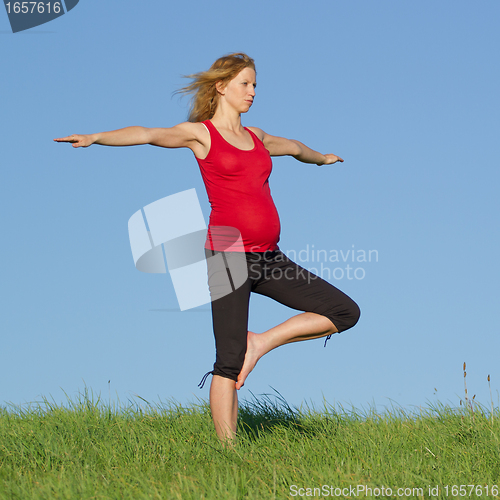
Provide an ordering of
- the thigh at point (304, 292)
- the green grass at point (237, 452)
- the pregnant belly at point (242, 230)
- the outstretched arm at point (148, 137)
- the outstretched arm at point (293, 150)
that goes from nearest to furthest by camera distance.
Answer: the green grass at point (237, 452)
the outstretched arm at point (148, 137)
the pregnant belly at point (242, 230)
the thigh at point (304, 292)
the outstretched arm at point (293, 150)

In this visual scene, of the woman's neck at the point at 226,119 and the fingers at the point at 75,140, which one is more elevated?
the fingers at the point at 75,140

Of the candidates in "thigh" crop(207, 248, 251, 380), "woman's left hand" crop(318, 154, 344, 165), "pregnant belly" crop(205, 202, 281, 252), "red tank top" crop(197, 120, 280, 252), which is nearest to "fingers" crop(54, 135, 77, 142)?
"red tank top" crop(197, 120, 280, 252)

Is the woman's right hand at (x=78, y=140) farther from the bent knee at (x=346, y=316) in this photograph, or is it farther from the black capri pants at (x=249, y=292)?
the bent knee at (x=346, y=316)

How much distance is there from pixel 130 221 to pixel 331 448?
232 cm

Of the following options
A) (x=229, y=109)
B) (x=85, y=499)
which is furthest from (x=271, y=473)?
(x=229, y=109)

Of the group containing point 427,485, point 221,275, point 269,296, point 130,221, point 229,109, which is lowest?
point 427,485

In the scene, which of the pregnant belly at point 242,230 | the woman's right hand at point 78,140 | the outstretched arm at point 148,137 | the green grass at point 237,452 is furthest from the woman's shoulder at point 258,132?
the green grass at point 237,452

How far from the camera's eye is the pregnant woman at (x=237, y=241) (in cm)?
410

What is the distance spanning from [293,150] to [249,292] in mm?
1551

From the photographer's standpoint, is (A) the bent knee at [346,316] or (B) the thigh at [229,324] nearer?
(B) the thigh at [229,324]

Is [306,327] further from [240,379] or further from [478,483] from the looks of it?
[478,483]

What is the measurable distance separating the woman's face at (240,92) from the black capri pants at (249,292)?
117 centimetres

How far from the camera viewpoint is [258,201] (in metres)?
4.27

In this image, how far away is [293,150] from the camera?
5.09 metres
